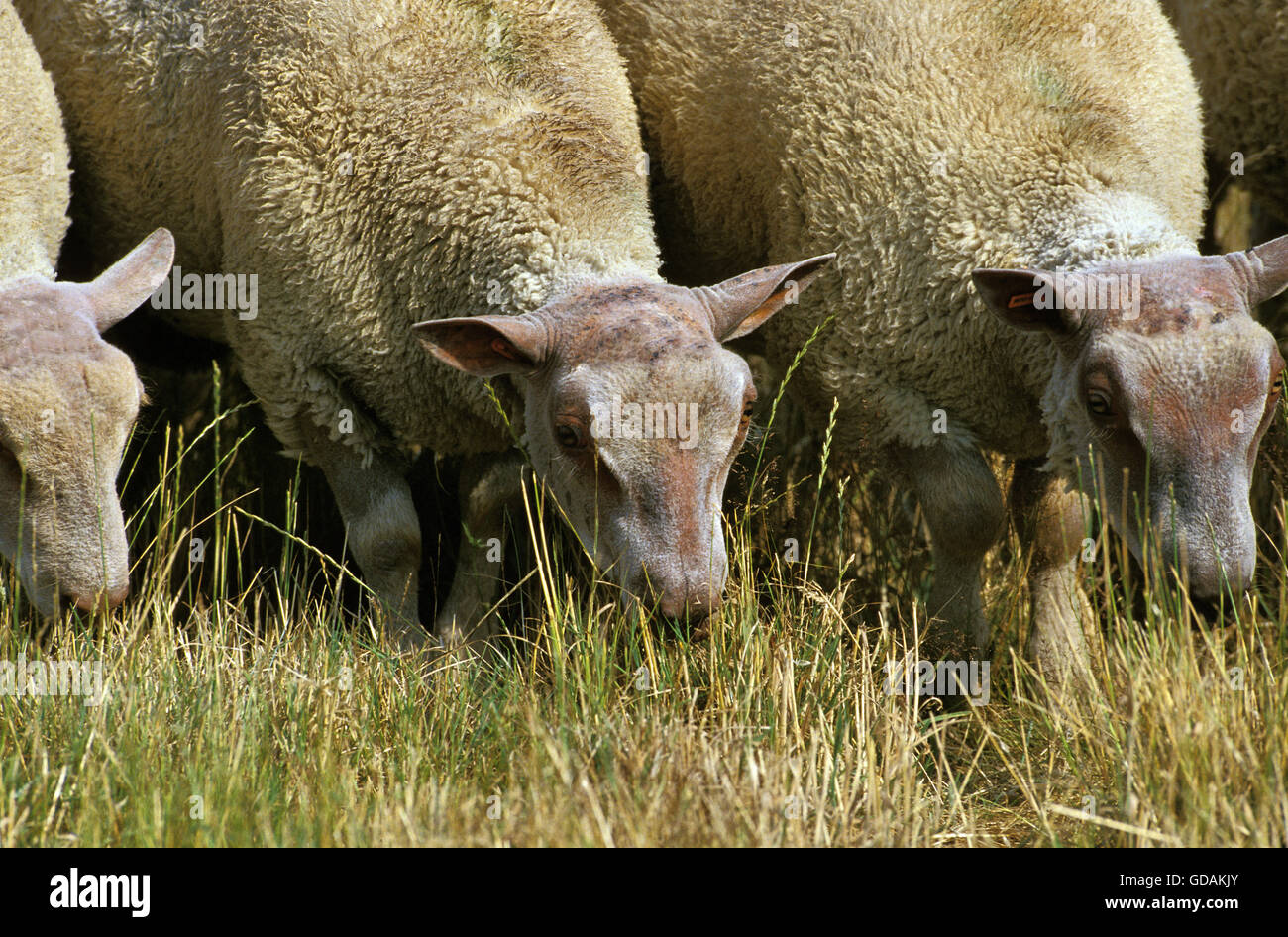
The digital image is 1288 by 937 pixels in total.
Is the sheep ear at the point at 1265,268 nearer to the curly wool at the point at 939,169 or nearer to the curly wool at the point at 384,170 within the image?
the curly wool at the point at 939,169

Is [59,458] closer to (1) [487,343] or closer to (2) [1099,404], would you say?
(1) [487,343]

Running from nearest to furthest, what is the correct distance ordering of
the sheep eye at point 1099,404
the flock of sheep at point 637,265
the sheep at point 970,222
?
1. the flock of sheep at point 637,265
2. the sheep eye at point 1099,404
3. the sheep at point 970,222

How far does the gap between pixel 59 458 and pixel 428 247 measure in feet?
4.44

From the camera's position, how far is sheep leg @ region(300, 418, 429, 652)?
200 inches

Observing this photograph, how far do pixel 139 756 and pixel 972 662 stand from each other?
2654mm

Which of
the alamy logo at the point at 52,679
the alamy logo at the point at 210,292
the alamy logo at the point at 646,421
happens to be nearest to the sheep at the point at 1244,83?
the alamy logo at the point at 646,421

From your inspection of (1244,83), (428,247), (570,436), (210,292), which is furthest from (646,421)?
(1244,83)

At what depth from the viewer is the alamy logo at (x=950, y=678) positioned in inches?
173

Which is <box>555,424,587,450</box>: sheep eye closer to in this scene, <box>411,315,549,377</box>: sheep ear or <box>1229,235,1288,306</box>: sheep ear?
<box>411,315,549,377</box>: sheep ear

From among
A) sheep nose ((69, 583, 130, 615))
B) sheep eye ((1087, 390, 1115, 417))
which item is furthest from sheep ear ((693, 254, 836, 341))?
sheep nose ((69, 583, 130, 615))

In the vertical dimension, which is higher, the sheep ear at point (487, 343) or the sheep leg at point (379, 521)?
the sheep ear at point (487, 343)

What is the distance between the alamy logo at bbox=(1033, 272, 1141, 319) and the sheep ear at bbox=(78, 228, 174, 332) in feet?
9.22

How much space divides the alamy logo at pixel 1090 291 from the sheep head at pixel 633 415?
0.94 meters
